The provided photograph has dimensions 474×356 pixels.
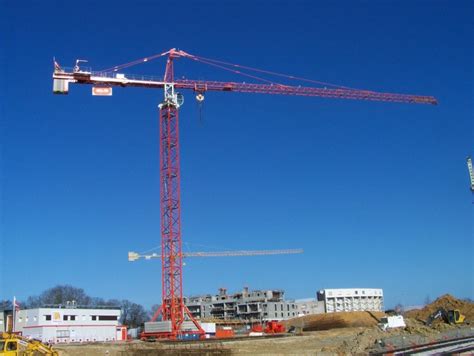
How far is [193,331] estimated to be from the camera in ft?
265

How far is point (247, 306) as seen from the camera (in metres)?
176

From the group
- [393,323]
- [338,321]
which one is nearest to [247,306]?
[338,321]

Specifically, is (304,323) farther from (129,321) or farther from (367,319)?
(129,321)

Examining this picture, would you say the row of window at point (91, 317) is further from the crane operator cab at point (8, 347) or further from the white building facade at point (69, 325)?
the crane operator cab at point (8, 347)

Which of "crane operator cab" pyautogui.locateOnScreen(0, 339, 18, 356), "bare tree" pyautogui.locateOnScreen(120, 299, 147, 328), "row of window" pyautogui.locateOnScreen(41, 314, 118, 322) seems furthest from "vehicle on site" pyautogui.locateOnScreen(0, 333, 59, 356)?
"bare tree" pyautogui.locateOnScreen(120, 299, 147, 328)

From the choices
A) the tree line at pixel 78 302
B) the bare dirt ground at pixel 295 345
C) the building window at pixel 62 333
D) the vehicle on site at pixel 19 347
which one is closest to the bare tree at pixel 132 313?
the tree line at pixel 78 302

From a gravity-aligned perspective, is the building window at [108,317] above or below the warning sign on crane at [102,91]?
below

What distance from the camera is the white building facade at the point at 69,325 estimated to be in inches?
3236

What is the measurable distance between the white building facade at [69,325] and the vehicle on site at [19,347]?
48137 millimetres

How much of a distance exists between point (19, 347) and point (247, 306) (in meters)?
147

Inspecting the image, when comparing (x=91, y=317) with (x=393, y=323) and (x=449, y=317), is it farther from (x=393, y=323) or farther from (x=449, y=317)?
(x=449, y=317)

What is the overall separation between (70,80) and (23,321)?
116 ft

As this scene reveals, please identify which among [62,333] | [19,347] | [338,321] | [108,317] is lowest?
[338,321]

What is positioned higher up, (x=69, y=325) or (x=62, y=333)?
(x=69, y=325)
